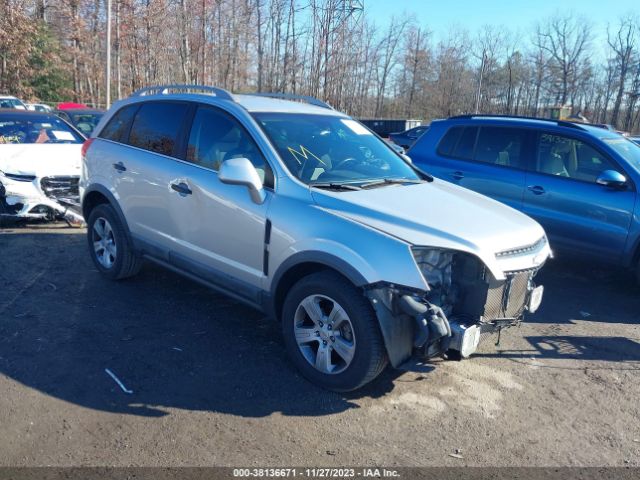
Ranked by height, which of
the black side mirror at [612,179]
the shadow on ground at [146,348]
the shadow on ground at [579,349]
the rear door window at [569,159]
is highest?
the rear door window at [569,159]

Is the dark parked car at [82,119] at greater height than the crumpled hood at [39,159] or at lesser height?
greater

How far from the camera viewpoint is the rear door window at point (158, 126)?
487 centimetres

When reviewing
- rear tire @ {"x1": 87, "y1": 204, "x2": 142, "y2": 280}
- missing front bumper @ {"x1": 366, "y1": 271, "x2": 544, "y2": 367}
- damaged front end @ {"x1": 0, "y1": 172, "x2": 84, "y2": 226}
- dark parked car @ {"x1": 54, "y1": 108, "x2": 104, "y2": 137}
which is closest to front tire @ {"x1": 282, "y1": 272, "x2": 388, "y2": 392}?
missing front bumper @ {"x1": 366, "y1": 271, "x2": 544, "y2": 367}

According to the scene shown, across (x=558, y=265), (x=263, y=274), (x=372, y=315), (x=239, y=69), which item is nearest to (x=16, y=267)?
(x=263, y=274)

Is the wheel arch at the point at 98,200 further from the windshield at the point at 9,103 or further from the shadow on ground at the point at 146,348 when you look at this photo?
the windshield at the point at 9,103

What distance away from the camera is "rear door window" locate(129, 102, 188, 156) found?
4.87 meters

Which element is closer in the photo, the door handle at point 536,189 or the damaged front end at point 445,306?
the damaged front end at point 445,306

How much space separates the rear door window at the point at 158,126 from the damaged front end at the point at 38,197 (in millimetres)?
2963

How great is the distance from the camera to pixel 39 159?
774cm

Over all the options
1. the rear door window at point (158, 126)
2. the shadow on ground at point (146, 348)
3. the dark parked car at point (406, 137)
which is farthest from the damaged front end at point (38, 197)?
the dark parked car at point (406, 137)

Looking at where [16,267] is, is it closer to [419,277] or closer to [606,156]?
[419,277]

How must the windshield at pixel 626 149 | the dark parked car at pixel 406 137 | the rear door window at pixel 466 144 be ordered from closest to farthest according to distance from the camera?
1. the windshield at pixel 626 149
2. the rear door window at pixel 466 144
3. the dark parked car at pixel 406 137

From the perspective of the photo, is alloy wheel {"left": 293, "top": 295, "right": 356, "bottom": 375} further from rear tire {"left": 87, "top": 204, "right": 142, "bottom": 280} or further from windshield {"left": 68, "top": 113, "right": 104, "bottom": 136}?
windshield {"left": 68, "top": 113, "right": 104, "bottom": 136}

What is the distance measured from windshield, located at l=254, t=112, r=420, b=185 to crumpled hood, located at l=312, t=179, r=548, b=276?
0.99 ft
